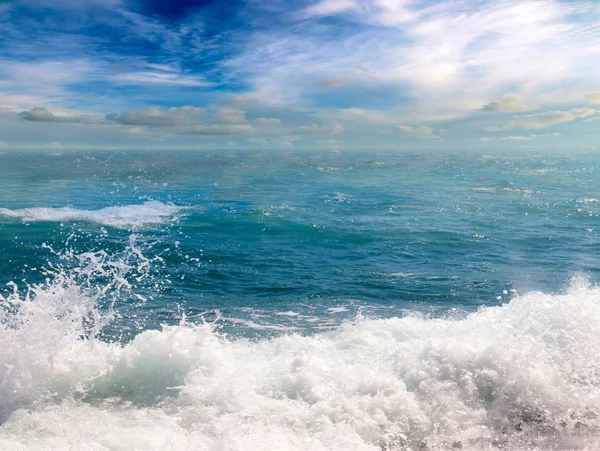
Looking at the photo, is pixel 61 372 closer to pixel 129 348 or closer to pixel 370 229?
pixel 129 348

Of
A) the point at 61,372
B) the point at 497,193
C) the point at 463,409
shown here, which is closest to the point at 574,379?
the point at 463,409

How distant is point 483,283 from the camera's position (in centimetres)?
1616

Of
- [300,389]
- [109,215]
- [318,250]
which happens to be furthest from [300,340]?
[109,215]

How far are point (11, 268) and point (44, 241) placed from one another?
16.5 ft

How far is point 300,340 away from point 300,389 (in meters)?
2.39

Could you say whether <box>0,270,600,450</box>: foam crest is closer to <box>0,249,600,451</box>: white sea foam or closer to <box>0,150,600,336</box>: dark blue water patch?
<box>0,249,600,451</box>: white sea foam

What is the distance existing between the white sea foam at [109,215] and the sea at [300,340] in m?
1.90

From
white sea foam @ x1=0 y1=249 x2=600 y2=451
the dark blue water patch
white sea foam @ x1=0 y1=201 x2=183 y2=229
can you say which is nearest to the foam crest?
white sea foam @ x1=0 y1=249 x2=600 y2=451

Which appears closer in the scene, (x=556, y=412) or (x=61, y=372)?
(x=556, y=412)

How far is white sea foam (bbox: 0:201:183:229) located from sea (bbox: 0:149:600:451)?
190 centimetres

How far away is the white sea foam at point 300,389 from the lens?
280 inches

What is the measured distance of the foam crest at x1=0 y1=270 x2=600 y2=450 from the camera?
712 centimetres

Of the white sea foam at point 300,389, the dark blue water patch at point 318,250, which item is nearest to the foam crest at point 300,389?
the white sea foam at point 300,389

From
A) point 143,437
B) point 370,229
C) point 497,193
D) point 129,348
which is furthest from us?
point 497,193
